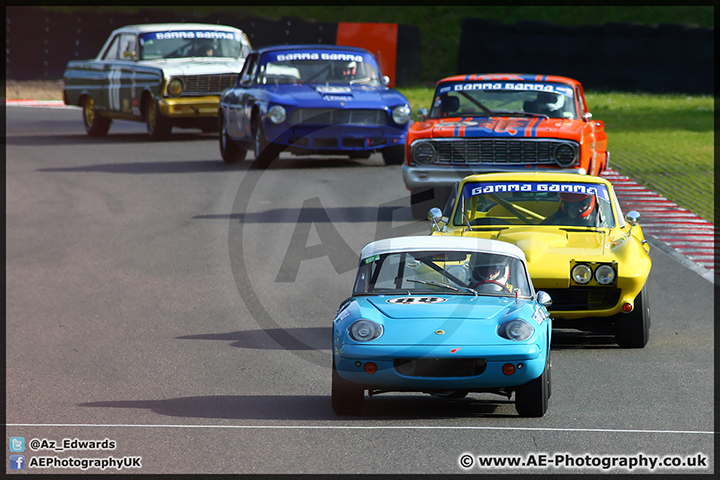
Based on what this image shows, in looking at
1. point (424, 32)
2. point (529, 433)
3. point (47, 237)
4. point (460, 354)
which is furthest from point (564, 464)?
point (424, 32)

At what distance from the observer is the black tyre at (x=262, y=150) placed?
1731 cm

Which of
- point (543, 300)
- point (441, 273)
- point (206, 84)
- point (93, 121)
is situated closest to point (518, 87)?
point (206, 84)

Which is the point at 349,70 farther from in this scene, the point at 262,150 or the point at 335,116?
the point at 262,150

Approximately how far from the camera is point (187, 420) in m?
6.82

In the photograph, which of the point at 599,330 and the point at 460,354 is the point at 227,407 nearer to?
the point at 460,354

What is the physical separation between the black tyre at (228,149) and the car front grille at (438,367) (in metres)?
12.6

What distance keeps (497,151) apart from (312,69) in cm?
515

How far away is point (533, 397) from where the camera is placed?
22.1 feet

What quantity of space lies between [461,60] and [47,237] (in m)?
19.0

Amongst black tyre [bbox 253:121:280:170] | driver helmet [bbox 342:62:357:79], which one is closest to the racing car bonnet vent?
black tyre [bbox 253:121:280:170]

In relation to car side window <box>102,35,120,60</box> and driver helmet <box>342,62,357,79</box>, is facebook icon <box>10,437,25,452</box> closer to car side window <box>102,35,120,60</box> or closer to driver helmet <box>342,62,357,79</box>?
driver helmet <box>342,62,357,79</box>

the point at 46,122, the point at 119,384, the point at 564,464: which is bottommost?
the point at 46,122

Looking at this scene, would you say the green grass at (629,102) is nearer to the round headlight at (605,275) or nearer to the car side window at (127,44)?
the round headlight at (605,275)

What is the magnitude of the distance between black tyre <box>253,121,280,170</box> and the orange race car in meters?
3.23
